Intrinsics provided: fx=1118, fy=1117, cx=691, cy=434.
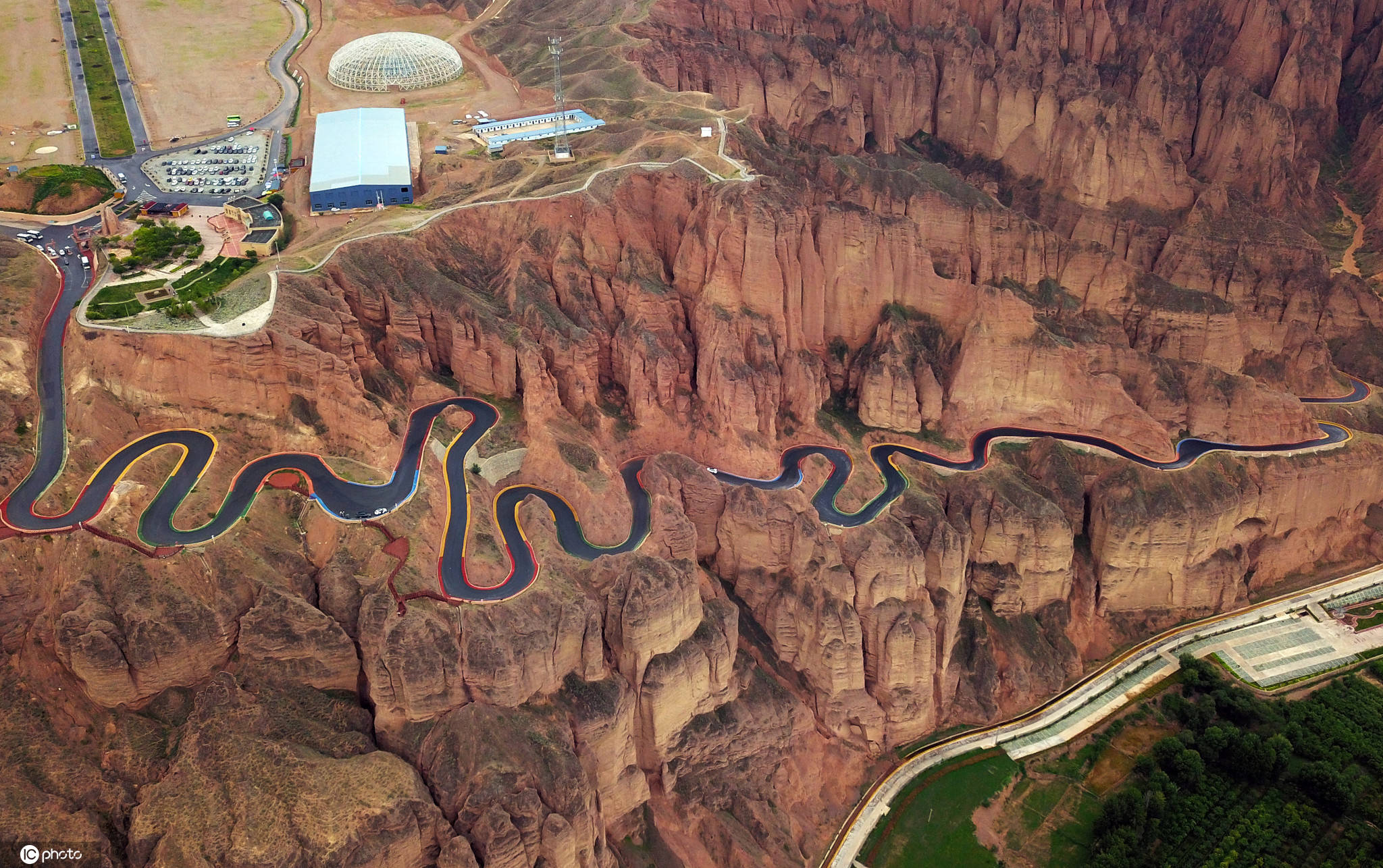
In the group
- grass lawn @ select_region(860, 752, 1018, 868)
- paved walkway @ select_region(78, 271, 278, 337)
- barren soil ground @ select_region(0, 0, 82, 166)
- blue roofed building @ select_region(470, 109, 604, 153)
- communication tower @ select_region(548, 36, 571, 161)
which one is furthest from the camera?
barren soil ground @ select_region(0, 0, 82, 166)

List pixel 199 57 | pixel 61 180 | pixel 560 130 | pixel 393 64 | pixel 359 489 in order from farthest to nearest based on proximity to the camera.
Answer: pixel 199 57 < pixel 393 64 < pixel 560 130 < pixel 61 180 < pixel 359 489

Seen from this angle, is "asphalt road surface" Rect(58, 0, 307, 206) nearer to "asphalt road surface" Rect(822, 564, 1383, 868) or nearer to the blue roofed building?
the blue roofed building

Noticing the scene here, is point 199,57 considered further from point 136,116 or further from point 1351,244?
point 1351,244

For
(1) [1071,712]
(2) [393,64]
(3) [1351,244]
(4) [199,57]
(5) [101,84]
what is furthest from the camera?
(4) [199,57]

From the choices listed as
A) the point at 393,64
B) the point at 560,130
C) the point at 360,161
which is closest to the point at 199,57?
the point at 393,64

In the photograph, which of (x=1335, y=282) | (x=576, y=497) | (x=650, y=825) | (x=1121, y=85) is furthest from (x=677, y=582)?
(x=1121, y=85)

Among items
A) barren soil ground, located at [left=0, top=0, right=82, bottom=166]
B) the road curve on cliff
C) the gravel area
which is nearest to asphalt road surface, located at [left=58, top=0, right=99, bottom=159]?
barren soil ground, located at [left=0, top=0, right=82, bottom=166]
